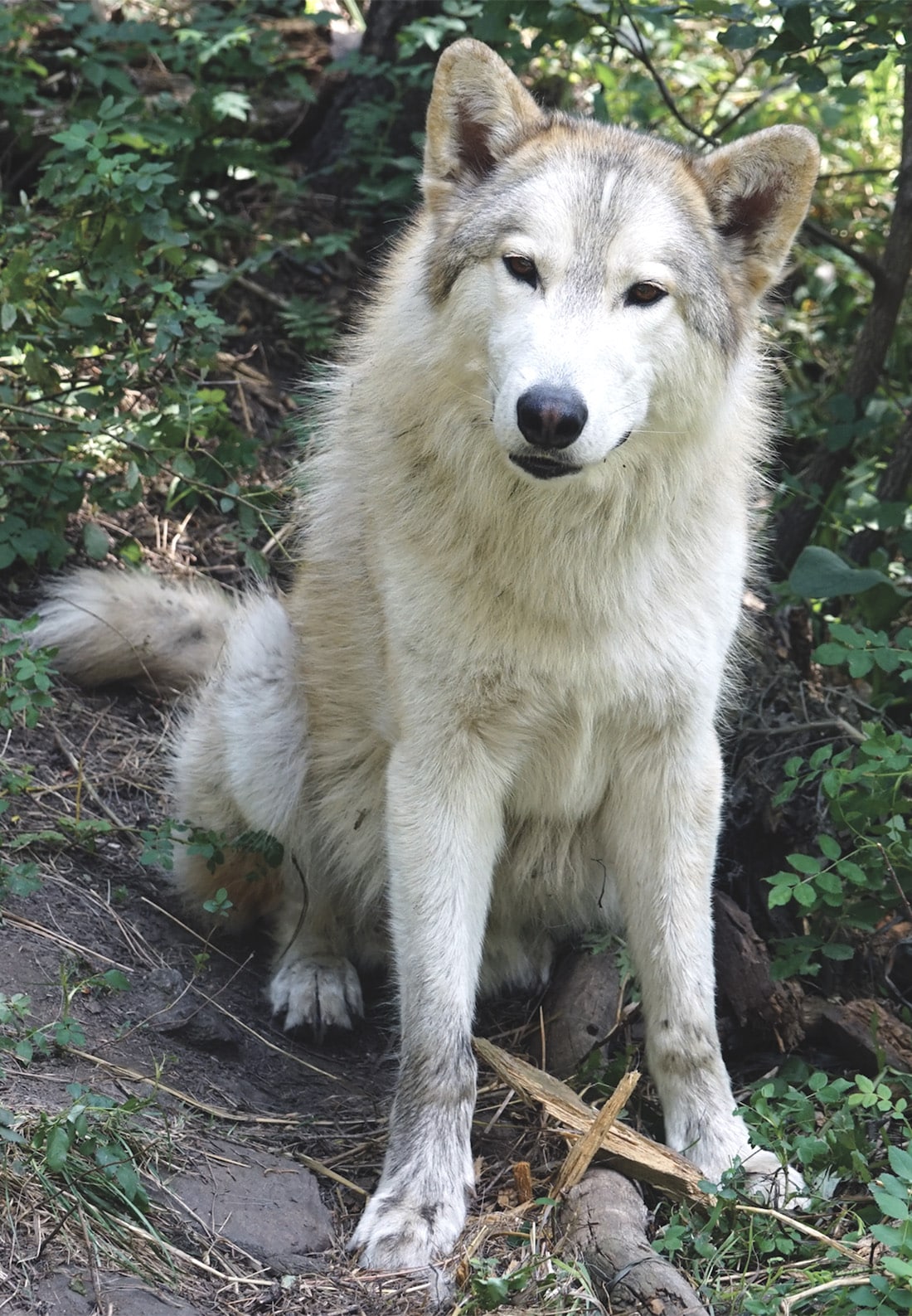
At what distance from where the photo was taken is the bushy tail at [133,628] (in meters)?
4.81

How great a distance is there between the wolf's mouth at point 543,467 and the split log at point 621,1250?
1.62m

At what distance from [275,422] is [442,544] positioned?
2.83m

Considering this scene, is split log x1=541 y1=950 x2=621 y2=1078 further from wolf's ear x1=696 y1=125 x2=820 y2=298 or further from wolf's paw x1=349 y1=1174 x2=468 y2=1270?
wolf's ear x1=696 y1=125 x2=820 y2=298

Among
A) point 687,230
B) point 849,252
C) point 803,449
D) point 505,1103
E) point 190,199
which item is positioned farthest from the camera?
point 803,449

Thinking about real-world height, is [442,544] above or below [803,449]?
above

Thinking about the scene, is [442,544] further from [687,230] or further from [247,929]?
[247,929]

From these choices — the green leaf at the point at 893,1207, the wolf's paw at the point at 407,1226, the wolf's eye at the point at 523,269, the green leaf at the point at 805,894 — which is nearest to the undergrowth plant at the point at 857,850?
the green leaf at the point at 805,894

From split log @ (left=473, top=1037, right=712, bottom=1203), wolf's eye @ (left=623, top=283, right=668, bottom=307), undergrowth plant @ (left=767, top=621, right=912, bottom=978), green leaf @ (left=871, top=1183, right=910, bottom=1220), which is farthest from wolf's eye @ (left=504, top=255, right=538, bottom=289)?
green leaf @ (left=871, top=1183, right=910, bottom=1220)

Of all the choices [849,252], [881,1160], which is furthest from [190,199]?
[881,1160]

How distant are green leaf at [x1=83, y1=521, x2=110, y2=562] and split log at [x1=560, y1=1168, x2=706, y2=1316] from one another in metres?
2.89

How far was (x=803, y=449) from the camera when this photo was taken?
6.46 meters

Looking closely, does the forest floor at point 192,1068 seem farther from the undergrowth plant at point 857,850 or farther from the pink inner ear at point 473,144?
the pink inner ear at point 473,144

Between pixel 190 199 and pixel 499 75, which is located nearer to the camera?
pixel 499 75

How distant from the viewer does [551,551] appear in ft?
11.1
